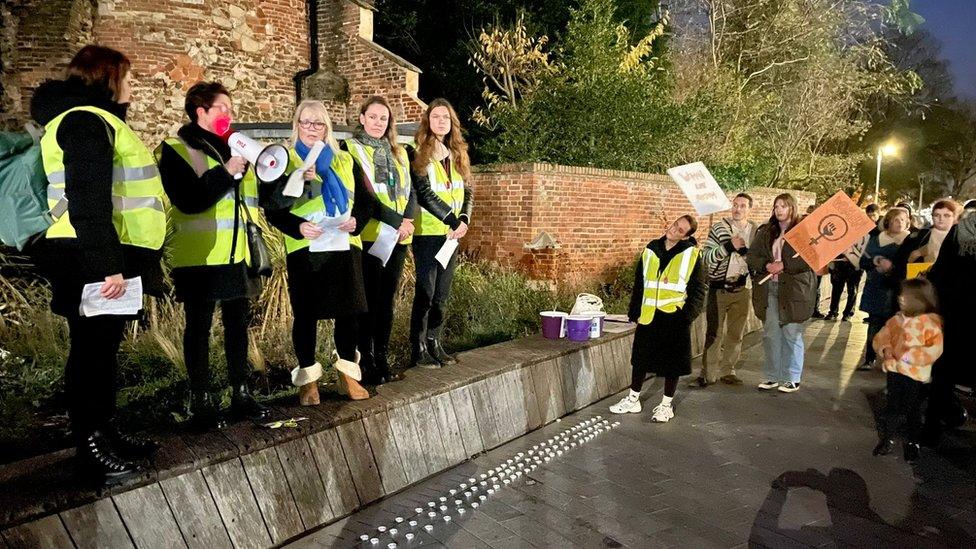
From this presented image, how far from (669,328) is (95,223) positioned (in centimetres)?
411

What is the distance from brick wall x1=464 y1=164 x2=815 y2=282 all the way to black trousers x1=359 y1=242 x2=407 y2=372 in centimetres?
387

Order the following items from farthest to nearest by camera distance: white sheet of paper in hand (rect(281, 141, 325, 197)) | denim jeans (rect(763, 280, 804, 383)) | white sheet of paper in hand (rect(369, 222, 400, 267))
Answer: denim jeans (rect(763, 280, 804, 383))
white sheet of paper in hand (rect(369, 222, 400, 267))
white sheet of paper in hand (rect(281, 141, 325, 197))

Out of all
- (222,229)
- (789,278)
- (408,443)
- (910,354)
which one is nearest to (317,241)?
(222,229)

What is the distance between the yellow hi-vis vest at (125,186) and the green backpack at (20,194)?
36mm

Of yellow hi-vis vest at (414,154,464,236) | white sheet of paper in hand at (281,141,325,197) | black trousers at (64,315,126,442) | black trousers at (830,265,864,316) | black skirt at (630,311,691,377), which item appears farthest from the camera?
black trousers at (830,265,864,316)

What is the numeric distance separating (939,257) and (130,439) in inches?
227

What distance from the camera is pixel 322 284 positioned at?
3664 millimetres

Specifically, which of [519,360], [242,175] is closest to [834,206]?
[519,360]

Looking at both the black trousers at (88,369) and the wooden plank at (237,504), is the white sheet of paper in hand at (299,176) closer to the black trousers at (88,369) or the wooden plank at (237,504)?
the black trousers at (88,369)

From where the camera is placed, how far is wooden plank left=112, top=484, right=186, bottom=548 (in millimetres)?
2658

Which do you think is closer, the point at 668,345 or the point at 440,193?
the point at 440,193

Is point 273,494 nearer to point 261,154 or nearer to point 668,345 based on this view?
point 261,154

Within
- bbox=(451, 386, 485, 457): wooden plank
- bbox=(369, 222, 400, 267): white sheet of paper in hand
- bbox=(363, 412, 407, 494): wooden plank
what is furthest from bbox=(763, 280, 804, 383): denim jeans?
bbox=(363, 412, 407, 494): wooden plank

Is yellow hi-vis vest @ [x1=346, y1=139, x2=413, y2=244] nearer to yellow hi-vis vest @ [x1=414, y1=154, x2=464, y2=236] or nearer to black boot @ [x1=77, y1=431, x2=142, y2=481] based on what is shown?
yellow hi-vis vest @ [x1=414, y1=154, x2=464, y2=236]
